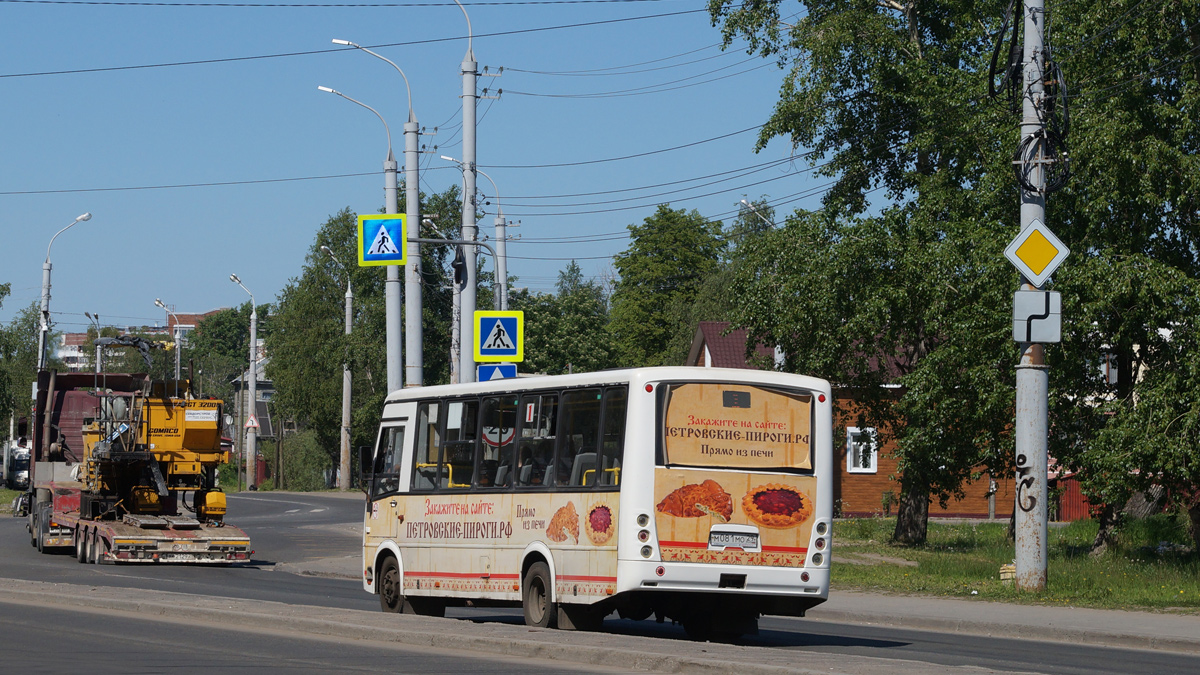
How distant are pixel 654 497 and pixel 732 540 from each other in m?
0.90

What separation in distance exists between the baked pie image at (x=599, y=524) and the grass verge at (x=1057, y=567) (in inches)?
294

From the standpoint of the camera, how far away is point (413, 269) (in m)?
26.8

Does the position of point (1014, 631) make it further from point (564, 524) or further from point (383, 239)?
point (383, 239)

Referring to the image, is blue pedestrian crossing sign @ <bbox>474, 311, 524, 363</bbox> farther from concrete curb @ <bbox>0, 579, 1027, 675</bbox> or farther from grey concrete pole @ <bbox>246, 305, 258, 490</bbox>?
grey concrete pole @ <bbox>246, 305, 258, 490</bbox>

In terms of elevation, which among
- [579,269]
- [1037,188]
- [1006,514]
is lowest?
[1006,514]

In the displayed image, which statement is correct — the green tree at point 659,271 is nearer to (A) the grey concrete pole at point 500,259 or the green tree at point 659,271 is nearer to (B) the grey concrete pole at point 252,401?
(B) the grey concrete pole at point 252,401

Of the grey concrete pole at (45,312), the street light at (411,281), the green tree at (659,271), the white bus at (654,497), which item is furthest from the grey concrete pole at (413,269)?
the green tree at (659,271)

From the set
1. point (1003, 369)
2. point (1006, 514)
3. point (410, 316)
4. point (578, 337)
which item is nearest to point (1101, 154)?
point (1003, 369)

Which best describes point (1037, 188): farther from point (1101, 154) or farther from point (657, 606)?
point (657, 606)

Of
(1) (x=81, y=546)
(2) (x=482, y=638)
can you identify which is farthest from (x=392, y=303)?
(2) (x=482, y=638)

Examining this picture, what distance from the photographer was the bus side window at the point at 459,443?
16484mm

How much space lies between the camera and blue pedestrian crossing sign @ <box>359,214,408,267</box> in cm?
2666

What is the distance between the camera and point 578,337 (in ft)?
279

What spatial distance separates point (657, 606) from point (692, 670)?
3797 millimetres
